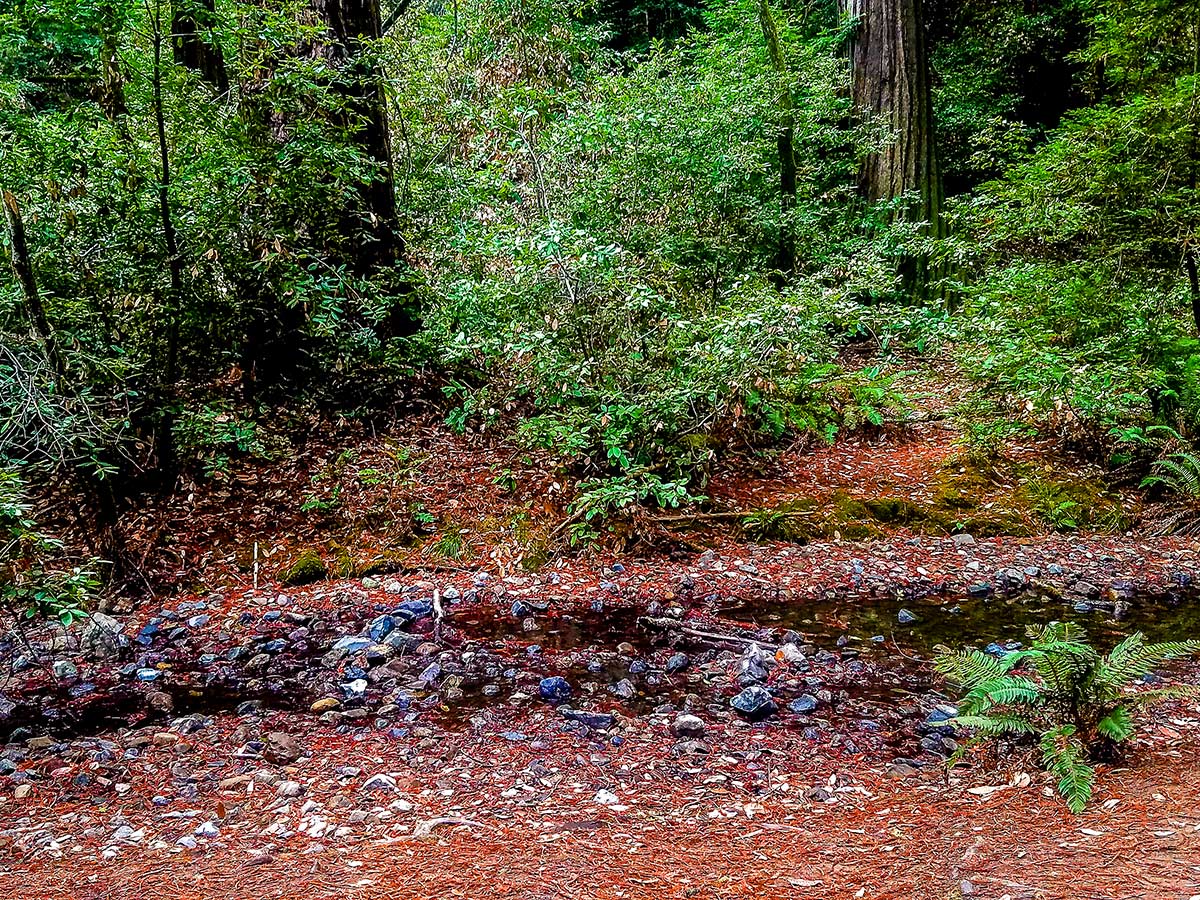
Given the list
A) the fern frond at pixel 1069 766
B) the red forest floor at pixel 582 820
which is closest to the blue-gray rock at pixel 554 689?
the red forest floor at pixel 582 820

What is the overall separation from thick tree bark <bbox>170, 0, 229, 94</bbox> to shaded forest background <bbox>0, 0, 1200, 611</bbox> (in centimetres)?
5

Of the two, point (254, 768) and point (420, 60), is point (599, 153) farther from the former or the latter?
point (254, 768)

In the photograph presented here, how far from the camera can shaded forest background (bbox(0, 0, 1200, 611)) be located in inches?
193

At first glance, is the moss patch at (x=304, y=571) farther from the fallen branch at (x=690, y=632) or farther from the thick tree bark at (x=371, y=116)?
the thick tree bark at (x=371, y=116)

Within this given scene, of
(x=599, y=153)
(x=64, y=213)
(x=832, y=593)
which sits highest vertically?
(x=599, y=153)

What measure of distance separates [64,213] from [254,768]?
3736mm

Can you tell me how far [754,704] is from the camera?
358 centimetres

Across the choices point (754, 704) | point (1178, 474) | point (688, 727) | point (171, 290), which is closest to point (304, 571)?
point (171, 290)

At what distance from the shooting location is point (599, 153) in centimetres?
849

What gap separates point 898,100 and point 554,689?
34.2 feet

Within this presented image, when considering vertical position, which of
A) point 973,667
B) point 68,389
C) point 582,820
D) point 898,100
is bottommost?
point 582,820

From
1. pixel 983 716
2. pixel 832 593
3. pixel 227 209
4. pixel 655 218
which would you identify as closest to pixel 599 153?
pixel 655 218

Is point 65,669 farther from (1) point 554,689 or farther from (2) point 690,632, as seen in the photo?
(2) point 690,632

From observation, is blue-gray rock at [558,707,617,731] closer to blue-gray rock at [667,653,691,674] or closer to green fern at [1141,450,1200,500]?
blue-gray rock at [667,653,691,674]
